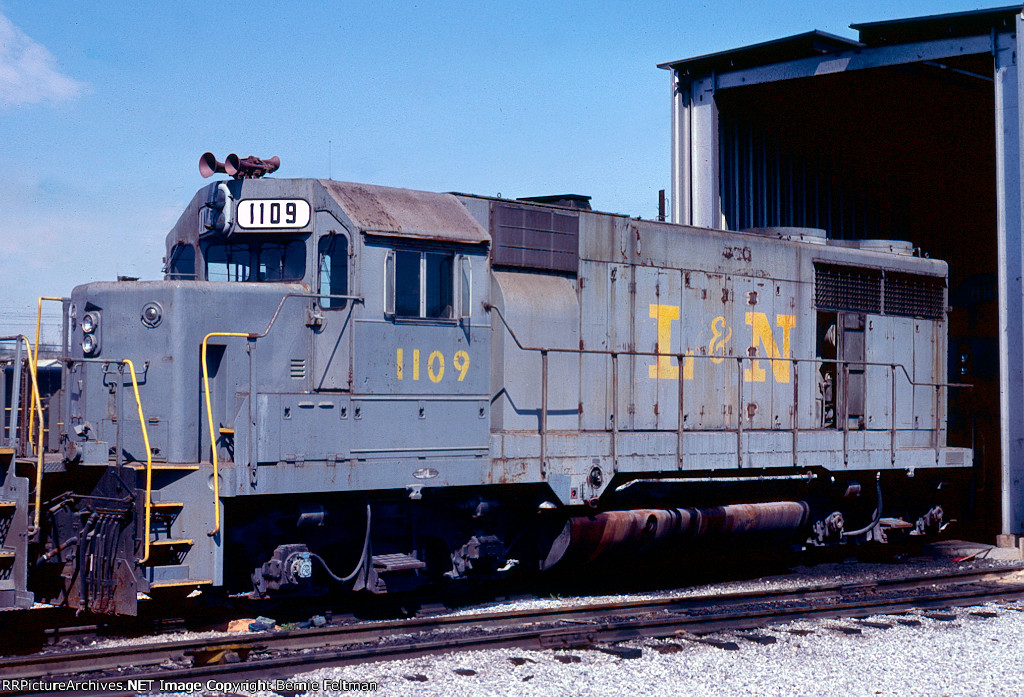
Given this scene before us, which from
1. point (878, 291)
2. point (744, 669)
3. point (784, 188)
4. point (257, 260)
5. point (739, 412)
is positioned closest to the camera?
point (744, 669)

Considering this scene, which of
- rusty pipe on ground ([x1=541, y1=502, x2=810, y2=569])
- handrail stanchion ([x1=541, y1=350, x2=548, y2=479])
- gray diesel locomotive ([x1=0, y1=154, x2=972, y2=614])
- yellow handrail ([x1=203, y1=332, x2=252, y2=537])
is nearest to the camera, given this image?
yellow handrail ([x1=203, y1=332, x2=252, y2=537])

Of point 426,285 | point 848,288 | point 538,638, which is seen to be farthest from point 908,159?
point 538,638

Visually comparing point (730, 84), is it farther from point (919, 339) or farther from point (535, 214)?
point (535, 214)

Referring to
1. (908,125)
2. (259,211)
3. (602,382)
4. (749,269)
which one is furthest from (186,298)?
(908,125)

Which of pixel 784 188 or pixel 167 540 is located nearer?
pixel 167 540

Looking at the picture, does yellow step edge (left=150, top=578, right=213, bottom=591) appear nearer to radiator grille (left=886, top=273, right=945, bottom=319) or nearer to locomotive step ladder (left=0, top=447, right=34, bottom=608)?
locomotive step ladder (left=0, top=447, right=34, bottom=608)

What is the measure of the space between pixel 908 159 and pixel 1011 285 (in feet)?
17.4

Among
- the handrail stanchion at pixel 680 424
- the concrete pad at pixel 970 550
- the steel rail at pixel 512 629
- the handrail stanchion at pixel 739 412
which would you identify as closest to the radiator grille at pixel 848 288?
the handrail stanchion at pixel 739 412

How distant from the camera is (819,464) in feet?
37.7

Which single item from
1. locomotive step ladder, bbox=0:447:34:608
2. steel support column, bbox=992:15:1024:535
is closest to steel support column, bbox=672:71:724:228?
steel support column, bbox=992:15:1024:535

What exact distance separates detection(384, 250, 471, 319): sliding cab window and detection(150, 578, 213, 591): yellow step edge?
8.13ft

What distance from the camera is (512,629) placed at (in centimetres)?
810

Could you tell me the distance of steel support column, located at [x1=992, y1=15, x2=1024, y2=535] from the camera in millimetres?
13469

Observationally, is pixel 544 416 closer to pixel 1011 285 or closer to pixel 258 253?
pixel 258 253
